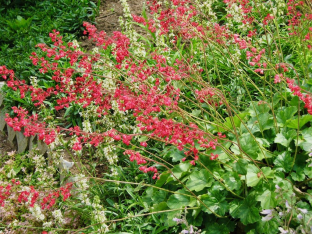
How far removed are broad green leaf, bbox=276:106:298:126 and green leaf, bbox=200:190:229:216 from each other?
854 millimetres

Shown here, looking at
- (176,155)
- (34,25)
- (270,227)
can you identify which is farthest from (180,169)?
(34,25)

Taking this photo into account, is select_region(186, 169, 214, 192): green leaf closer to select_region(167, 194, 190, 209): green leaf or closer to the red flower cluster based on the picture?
select_region(167, 194, 190, 209): green leaf

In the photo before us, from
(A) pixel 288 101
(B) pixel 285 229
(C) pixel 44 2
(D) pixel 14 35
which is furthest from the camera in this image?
(C) pixel 44 2

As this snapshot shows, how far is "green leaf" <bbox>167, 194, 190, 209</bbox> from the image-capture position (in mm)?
3072

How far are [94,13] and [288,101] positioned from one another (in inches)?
168

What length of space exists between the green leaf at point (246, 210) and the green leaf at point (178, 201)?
39cm

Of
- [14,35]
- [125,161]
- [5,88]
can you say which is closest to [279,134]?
[125,161]

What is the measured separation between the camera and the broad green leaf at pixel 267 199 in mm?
2637

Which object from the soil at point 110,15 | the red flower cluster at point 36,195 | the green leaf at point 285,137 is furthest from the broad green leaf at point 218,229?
the soil at point 110,15

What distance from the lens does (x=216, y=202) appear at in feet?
9.72

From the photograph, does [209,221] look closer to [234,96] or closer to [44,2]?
[234,96]

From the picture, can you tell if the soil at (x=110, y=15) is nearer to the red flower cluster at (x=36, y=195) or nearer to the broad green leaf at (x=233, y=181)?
the red flower cluster at (x=36, y=195)

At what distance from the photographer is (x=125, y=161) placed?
158 inches

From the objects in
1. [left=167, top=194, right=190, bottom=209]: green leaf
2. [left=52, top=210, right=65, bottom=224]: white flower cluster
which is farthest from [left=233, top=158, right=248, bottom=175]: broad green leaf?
[left=52, top=210, right=65, bottom=224]: white flower cluster
